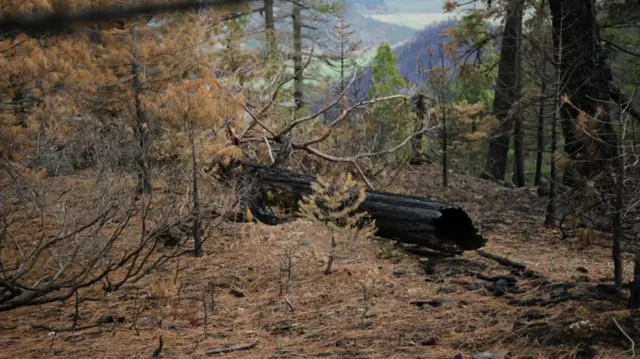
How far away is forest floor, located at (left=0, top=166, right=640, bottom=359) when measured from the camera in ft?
11.9

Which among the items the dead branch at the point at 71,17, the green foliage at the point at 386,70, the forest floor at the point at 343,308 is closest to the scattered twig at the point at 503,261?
the forest floor at the point at 343,308

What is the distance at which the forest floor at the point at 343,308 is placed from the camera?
3.63 m

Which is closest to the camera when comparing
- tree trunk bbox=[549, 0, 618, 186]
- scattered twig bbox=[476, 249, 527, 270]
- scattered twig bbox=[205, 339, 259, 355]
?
scattered twig bbox=[205, 339, 259, 355]

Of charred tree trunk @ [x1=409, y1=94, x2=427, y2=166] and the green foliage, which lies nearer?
charred tree trunk @ [x1=409, y1=94, x2=427, y2=166]

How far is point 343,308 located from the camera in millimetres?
4785

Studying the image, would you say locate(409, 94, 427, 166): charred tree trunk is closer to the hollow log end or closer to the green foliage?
the hollow log end

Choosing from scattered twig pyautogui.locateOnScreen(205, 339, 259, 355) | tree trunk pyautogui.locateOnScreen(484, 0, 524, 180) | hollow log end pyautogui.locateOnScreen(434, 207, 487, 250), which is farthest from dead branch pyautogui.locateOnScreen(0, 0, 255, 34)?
tree trunk pyautogui.locateOnScreen(484, 0, 524, 180)

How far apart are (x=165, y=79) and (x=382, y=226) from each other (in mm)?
4116

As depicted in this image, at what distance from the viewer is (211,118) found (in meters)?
6.15

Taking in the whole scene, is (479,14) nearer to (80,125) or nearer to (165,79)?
(165,79)

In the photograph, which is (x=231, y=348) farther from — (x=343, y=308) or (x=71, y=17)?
(x=71, y=17)

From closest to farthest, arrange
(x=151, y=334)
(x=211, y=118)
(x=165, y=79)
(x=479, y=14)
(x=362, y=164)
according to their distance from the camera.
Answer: (x=151, y=334) < (x=211, y=118) < (x=165, y=79) < (x=362, y=164) < (x=479, y=14)

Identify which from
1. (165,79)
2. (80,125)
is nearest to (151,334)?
(80,125)

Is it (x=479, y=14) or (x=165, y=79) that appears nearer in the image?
(x=165, y=79)
